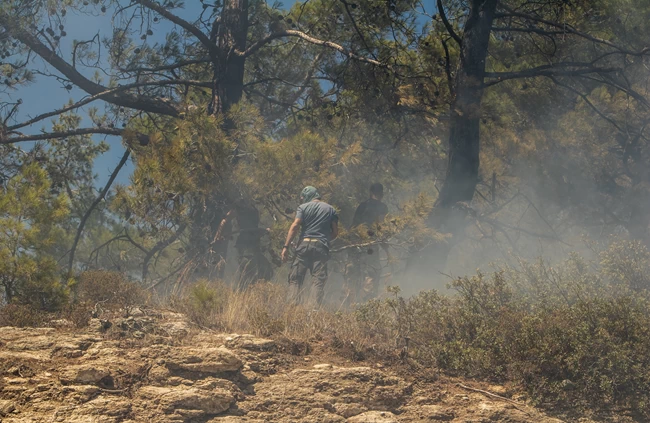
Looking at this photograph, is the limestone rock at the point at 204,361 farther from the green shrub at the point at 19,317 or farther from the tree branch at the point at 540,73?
the tree branch at the point at 540,73

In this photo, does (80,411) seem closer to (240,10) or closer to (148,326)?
(148,326)

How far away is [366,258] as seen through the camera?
10.5 m

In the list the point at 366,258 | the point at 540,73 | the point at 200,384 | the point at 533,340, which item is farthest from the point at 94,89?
the point at 533,340

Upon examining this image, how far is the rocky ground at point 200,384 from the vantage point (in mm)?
4473

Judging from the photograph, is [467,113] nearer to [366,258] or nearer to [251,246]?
[366,258]

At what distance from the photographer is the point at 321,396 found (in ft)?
16.4

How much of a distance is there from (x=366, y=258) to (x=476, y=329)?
4671 millimetres

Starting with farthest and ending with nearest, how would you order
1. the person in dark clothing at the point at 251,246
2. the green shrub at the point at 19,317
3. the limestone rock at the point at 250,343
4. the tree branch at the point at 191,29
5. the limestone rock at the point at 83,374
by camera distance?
1. the tree branch at the point at 191,29
2. the person in dark clothing at the point at 251,246
3. the green shrub at the point at 19,317
4. the limestone rock at the point at 250,343
5. the limestone rock at the point at 83,374

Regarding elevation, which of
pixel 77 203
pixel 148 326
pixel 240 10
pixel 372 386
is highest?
pixel 240 10

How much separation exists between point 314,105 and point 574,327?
697cm

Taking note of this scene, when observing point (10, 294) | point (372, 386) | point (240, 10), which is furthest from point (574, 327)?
point (240, 10)

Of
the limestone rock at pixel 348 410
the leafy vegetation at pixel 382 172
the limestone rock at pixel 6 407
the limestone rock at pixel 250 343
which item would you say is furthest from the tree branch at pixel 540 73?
the limestone rock at pixel 6 407

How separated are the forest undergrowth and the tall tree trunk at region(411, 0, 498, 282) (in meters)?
3.57

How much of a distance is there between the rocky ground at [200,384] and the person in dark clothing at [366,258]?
4.64 m
